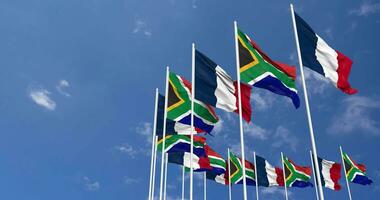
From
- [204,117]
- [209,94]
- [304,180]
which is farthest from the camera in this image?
[304,180]

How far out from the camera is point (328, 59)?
1547 centimetres

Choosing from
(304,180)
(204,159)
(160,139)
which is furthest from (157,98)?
(304,180)

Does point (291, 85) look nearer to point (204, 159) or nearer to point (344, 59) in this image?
point (344, 59)

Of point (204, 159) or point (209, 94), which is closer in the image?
point (209, 94)

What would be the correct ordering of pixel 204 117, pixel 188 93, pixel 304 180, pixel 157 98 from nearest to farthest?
pixel 204 117, pixel 188 93, pixel 157 98, pixel 304 180

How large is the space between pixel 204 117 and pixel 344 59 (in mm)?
7049

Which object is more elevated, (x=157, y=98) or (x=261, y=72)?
(x=157, y=98)

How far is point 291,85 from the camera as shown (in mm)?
15797

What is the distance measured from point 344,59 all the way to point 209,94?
601 cm

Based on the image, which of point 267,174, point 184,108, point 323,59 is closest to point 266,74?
point 323,59

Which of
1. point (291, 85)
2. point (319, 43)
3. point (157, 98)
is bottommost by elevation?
point (291, 85)

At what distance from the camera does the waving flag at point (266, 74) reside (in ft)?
51.8

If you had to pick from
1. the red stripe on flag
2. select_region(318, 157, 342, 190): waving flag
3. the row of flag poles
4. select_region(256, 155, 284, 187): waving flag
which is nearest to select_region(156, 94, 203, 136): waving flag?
the row of flag poles

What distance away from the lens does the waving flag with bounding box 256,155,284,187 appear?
33347 millimetres
